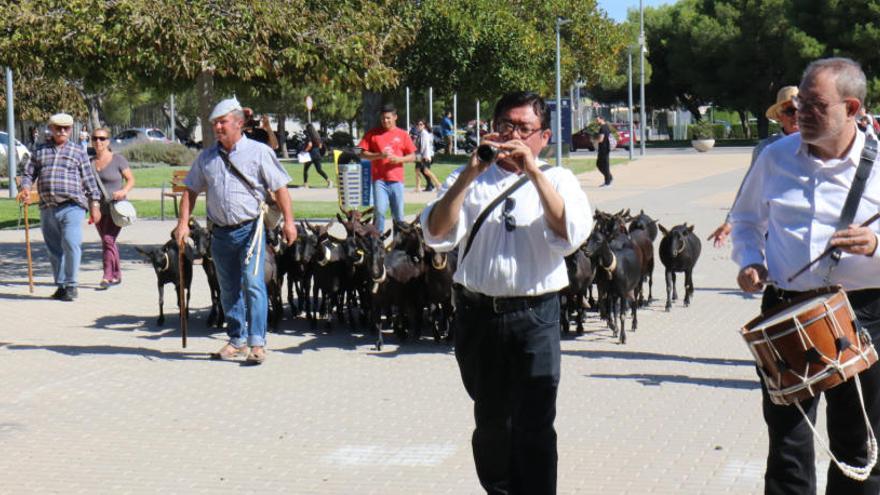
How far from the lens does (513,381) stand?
5.65 m

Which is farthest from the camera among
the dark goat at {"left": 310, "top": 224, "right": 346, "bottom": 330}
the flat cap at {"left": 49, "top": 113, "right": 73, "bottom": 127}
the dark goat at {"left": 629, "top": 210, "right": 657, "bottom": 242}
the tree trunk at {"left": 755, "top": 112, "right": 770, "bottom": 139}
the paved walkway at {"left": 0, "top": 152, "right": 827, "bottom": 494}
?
the tree trunk at {"left": 755, "top": 112, "right": 770, "bottom": 139}

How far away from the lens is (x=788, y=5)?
70625 mm

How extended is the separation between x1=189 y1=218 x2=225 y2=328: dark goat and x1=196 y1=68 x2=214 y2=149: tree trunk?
381 cm

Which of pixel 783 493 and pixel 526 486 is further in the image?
pixel 526 486

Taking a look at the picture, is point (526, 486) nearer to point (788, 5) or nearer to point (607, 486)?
point (607, 486)

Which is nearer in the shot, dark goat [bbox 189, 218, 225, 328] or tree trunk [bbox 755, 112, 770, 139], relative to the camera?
Result: dark goat [bbox 189, 218, 225, 328]

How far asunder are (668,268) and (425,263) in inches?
132

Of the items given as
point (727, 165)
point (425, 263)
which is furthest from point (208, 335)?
point (727, 165)

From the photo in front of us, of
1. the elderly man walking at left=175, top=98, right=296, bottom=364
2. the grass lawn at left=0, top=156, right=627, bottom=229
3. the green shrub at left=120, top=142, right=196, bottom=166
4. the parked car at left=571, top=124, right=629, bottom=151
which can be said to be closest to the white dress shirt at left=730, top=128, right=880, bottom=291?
the elderly man walking at left=175, top=98, right=296, bottom=364

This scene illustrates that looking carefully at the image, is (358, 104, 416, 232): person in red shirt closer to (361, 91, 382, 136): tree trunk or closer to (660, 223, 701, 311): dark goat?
(660, 223, 701, 311): dark goat

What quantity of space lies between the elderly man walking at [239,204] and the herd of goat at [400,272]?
93cm

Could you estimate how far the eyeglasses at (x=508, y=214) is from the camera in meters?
5.54

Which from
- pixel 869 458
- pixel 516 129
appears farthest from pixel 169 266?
pixel 869 458

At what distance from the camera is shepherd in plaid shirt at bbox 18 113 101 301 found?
555 inches
